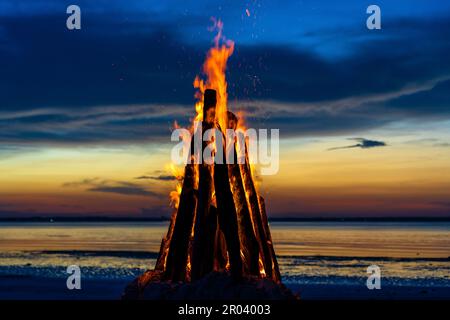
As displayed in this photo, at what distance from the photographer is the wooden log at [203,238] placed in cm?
1341

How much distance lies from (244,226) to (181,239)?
1.24m

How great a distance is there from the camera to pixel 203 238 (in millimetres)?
13438

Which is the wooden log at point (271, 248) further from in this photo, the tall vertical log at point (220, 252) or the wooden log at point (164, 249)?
the wooden log at point (164, 249)

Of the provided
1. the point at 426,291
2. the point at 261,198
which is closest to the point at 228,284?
the point at 261,198

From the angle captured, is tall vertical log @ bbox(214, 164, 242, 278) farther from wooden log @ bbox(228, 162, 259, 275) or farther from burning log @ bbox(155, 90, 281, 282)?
wooden log @ bbox(228, 162, 259, 275)

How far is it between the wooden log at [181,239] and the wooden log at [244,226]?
828 mm

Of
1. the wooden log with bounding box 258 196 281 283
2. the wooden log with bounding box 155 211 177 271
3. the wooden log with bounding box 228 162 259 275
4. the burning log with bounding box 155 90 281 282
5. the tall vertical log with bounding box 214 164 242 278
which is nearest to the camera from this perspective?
the tall vertical log with bounding box 214 164 242 278

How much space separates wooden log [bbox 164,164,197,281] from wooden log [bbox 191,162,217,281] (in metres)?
0.22

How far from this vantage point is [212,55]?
1478cm

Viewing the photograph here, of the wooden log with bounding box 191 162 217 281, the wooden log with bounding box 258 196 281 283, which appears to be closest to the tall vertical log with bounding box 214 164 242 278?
the wooden log with bounding box 191 162 217 281

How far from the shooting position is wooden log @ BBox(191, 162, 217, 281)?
1341 cm
